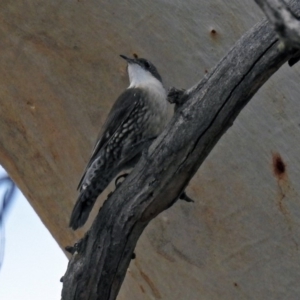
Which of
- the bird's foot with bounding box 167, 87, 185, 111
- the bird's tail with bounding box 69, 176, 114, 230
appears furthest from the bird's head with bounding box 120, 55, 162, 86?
the bird's foot with bounding box 167, 87, 185, 111

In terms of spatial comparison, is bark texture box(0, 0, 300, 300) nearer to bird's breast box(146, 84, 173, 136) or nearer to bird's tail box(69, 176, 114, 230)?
bird's breast box(146, 84, 173, 136)

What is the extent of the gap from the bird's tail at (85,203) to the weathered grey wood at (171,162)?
420mm

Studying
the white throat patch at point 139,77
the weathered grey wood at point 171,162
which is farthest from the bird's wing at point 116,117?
the weathered grey wood at point 171,162

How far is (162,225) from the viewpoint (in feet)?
12.7

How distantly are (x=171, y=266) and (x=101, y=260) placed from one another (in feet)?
3.16

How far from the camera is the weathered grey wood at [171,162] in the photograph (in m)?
2.80

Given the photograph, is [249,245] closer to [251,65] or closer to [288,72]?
[288,72]

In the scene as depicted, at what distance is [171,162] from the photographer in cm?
287

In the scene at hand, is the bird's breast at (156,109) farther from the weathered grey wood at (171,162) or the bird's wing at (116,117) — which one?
the weathered grey wood at (171,162)

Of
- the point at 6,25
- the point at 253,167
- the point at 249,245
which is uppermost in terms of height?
the point at 6,25

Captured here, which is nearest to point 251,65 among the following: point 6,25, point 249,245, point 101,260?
point 101,260

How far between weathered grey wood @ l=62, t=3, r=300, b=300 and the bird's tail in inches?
16.5

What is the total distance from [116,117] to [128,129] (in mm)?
89

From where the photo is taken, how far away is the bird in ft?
12.0
